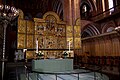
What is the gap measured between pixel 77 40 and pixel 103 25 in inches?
432

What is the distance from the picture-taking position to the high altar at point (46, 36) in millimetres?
10006

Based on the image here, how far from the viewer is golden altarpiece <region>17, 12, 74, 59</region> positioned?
32.8 ft

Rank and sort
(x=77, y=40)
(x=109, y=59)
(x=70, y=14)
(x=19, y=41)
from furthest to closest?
(x=109, y=59), (x=70, y=14), (x=77, y=40), (x=19, y=41)

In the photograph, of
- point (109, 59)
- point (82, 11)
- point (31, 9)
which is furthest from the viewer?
point (82, 11)

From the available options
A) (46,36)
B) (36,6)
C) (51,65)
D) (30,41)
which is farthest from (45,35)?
(36,6)

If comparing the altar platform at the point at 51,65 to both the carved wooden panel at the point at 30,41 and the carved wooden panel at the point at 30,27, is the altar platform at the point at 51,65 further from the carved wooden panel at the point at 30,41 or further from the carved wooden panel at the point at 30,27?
the carved wooden panel at the point at 30,27

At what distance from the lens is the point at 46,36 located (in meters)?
10.8

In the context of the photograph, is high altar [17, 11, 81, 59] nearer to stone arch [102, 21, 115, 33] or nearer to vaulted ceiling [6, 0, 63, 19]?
stone arch [102, 21, 115, 33]

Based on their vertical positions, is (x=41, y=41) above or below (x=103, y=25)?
below

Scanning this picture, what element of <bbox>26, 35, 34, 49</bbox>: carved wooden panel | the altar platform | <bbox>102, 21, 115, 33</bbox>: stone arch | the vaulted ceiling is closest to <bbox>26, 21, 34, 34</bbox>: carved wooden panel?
<bbox>26, 35, 34, 49</bbox>: carved wooden panel

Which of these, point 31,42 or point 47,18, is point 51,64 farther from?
point 47,18

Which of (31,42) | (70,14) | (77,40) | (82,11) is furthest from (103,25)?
(31,42)

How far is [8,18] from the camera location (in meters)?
7.45

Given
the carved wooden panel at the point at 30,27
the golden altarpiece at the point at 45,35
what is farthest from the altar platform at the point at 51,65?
the carved wooden panel at the point at 30,27
